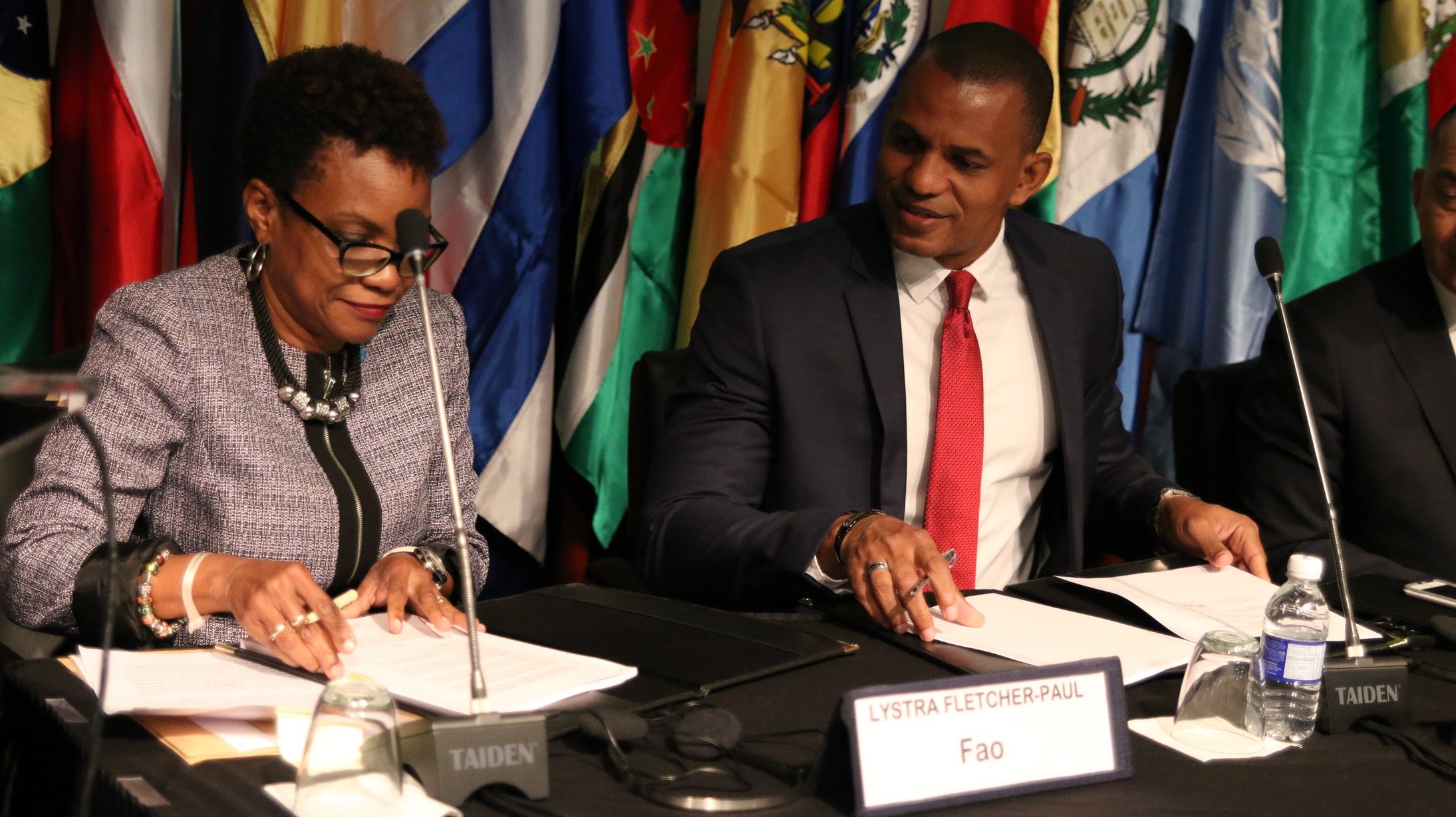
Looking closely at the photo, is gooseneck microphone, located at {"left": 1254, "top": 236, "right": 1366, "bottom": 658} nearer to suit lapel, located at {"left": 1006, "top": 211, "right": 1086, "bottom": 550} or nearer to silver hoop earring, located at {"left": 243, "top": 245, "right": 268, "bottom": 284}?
suit lapel, located at {"left": 1006, "top": 211, "right": 1086, "bottom": 550}

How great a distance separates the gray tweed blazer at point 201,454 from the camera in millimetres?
1534

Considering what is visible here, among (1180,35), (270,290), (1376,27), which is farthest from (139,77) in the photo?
(1376,27)

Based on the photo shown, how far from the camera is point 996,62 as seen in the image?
207 cm

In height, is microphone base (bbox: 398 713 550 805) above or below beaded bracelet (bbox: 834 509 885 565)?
below

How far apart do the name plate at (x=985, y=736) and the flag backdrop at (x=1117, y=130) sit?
2.17 metres

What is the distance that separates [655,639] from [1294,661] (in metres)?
0.63

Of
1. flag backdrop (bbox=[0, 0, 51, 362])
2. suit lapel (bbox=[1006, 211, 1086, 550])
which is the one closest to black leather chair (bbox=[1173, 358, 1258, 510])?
suit lapel (bbox=[1006, 211, 1086, 550])

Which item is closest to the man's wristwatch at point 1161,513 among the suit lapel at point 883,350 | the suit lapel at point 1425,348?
the suit lapel at point 883,350

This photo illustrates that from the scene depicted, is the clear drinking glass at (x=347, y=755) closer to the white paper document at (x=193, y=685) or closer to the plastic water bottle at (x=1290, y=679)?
the white paper document at (x=193, y=685)

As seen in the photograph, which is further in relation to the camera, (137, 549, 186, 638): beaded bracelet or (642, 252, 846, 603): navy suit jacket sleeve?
(642, 252, 846, 603): navy suit jacket sleeve

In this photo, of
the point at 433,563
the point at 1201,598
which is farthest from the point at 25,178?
the point at 1201,598

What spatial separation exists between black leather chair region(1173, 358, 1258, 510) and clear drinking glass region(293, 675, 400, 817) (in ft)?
6.19

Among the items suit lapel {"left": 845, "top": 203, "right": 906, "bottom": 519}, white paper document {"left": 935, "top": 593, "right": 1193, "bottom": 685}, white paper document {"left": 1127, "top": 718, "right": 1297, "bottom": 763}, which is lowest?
white paper document {"left": 1127, "top": 718, "right": 1297, "bottom": 763}

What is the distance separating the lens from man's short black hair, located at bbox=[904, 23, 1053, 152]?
2061 millimetres
